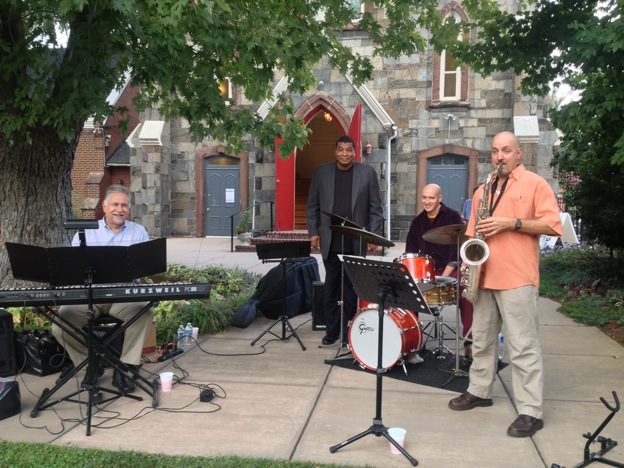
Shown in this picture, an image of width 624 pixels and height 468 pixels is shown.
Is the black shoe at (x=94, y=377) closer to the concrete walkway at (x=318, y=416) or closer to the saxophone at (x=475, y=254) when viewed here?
the concrete walkway at (x=318, y=416)

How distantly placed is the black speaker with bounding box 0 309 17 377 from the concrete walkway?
14 cm

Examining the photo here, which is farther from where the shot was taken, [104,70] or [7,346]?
[104,70]

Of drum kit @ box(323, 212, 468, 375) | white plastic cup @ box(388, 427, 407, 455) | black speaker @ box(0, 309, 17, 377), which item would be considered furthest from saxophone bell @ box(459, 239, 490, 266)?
black speaker @ box(0, 309, 17, 377)

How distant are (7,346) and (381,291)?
354cm

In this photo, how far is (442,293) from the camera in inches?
211

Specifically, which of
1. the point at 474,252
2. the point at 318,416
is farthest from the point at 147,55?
the point at 318,416

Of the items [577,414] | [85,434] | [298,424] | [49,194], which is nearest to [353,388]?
[298,424]

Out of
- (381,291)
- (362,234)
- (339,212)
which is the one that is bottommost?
(381,291)

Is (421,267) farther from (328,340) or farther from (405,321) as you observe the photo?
(328,340)

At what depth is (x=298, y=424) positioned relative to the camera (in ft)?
13.7

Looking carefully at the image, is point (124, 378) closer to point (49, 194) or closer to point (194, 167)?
point (49, 194)

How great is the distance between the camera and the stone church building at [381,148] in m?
16.6

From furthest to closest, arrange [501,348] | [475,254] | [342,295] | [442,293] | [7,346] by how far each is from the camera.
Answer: [501,348], [342,295], [442,293], [7,346], [475,254]

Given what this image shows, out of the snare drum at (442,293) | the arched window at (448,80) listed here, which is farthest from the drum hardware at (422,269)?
the arched window at (448,80)
